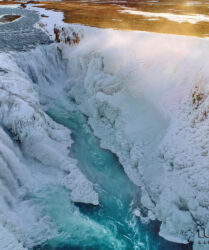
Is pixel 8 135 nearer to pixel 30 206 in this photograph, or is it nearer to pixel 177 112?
pixel 30 206

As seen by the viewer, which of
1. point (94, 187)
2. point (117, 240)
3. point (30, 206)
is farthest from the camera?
point (94, 187)

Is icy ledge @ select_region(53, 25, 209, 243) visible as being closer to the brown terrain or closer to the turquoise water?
the turquoise water

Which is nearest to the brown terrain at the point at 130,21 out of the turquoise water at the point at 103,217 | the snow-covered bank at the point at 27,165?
the turquoise water at the point at 103,217

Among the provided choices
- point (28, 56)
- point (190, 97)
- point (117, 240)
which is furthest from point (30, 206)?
point (28, 56)

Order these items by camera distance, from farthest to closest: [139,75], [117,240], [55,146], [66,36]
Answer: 1. [66,36]
2. [139,75]
3. [55,146]
4. [117,240]

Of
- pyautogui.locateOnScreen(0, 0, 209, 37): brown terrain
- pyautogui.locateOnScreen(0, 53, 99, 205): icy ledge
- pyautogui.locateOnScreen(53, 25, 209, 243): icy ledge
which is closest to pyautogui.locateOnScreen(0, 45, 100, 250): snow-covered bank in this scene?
pyautogui.locateOnScreen(0, 53, 99, 205): icy ledge

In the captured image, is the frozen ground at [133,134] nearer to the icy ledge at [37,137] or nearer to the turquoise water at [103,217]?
the icy ledge at [37,137]
